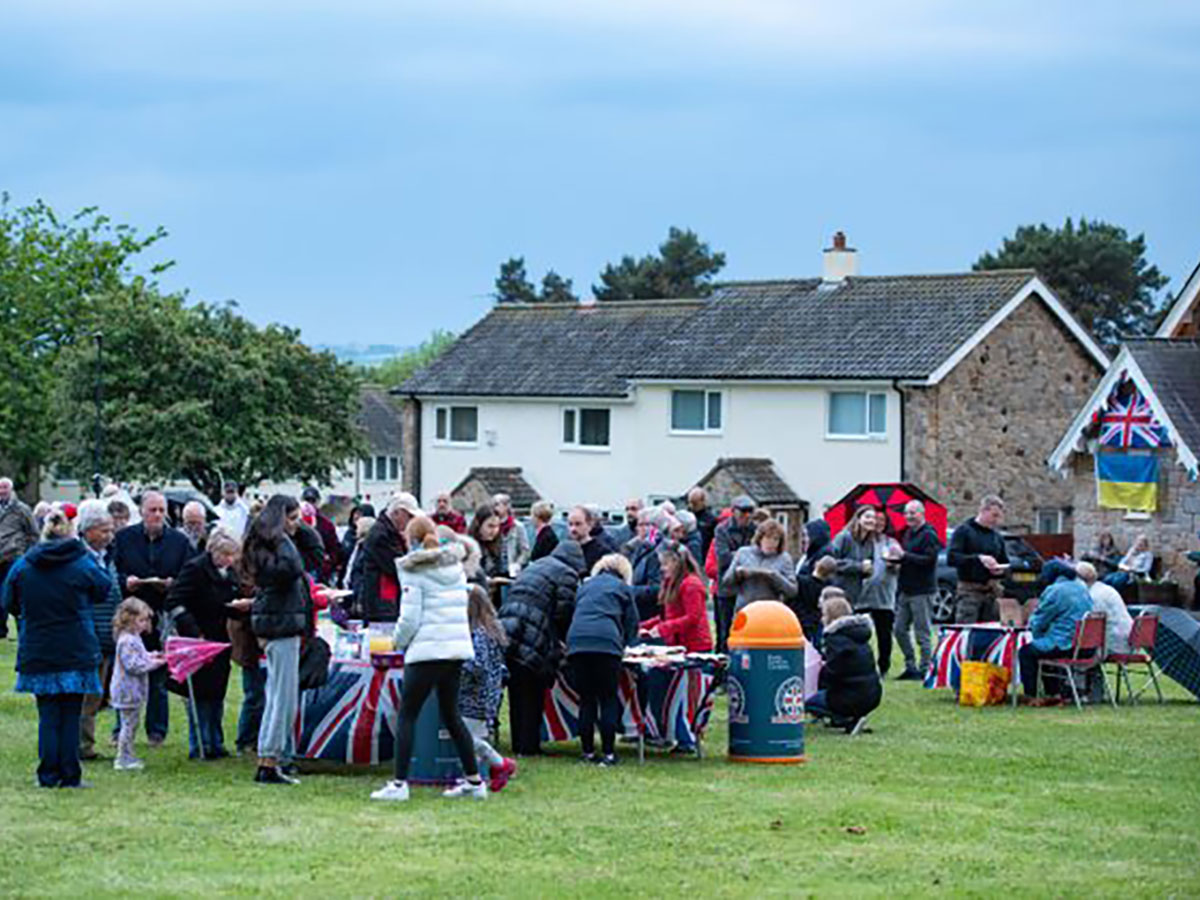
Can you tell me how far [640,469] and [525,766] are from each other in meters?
38.4

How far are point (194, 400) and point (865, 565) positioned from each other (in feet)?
130

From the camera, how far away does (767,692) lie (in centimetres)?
1670

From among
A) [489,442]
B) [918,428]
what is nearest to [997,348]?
[918,428]

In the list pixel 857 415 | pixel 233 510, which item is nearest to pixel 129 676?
pixel 233 510

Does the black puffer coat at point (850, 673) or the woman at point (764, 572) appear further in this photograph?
the woman at point (764, 572)

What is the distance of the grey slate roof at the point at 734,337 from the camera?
50594mm

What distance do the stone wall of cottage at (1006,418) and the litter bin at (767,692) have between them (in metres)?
32.0

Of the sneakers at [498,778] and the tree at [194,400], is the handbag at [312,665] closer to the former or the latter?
the sneakers at [498,778]

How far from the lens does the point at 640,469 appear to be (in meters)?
54.8

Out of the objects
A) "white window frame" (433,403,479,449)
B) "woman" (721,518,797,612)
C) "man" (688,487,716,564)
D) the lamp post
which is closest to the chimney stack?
"white window frame" (433,403,479,449)

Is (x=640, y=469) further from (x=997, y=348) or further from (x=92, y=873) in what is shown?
(x=92, y=873)

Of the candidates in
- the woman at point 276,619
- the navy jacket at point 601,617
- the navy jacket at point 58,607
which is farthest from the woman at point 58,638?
the navy jacket at point 601,617

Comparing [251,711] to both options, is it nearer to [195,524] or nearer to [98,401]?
[195,524]

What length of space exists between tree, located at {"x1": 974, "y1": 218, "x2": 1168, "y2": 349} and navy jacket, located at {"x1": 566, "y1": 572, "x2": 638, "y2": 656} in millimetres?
76081
